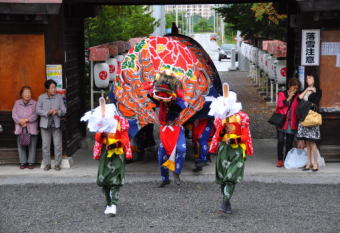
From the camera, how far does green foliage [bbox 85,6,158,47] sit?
A: 18.8 meters

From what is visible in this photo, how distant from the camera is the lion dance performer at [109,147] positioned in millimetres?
7898

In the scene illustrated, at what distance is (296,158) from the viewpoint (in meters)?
10.9

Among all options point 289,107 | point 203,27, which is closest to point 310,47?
point 289,107

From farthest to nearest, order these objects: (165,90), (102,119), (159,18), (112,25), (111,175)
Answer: (159,18), (112,25), (165,90), (111,175), (102,119)

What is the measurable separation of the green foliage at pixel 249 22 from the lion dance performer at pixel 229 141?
11.2 m

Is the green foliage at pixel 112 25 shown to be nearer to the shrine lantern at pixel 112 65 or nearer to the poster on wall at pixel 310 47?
the shrine lantern at pixel 112 65

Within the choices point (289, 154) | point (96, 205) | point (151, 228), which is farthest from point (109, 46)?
point (151, 228)

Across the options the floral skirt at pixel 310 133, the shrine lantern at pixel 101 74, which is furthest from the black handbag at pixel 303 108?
the shrine lantern at pixel 101 74

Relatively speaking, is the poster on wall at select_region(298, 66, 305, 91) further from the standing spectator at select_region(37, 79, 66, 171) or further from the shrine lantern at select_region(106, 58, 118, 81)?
the shrine lantern at select_region(106, 58, 118, 81)

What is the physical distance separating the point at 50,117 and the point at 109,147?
126 inches

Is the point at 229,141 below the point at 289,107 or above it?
below

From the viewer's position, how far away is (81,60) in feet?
44.2

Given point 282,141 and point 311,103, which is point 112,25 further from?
point 311,103

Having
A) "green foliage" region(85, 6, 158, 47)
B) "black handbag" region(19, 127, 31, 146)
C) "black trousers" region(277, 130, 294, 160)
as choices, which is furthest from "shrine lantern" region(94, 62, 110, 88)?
"black trousers" region(277, 130, 294, 160)
